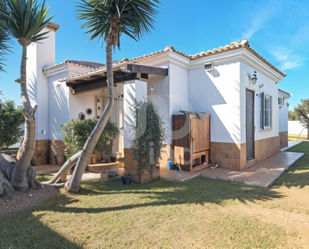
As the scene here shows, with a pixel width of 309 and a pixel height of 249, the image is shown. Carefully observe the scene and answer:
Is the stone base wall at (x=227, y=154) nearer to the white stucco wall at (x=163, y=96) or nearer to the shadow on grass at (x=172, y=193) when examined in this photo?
the shadow on grass at (x=172, y=193)

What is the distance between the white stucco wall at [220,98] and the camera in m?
8.42

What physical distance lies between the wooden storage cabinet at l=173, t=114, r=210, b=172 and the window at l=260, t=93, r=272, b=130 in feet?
12.5

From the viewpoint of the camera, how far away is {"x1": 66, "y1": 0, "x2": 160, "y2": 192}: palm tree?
545cm

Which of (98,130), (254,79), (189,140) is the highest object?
(254,79)

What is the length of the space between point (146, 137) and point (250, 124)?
5946 mm

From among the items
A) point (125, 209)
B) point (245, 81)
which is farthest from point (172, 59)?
point (125, 209)

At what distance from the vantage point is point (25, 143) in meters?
5.34

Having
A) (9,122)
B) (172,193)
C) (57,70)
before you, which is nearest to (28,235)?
(172,193)

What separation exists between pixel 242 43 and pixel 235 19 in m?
5.93

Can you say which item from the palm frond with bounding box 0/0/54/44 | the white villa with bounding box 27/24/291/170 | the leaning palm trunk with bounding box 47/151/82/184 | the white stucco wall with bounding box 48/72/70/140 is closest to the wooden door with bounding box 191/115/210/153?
the white villa with bounding box 27/24/291/170

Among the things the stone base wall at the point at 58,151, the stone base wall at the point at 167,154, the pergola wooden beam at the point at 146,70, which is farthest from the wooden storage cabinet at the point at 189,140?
the stone base wall at the point at 58,151

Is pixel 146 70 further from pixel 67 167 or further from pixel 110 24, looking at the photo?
pixel 67 167

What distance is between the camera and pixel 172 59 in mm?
8688

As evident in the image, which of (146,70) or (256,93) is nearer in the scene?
(146,70)
